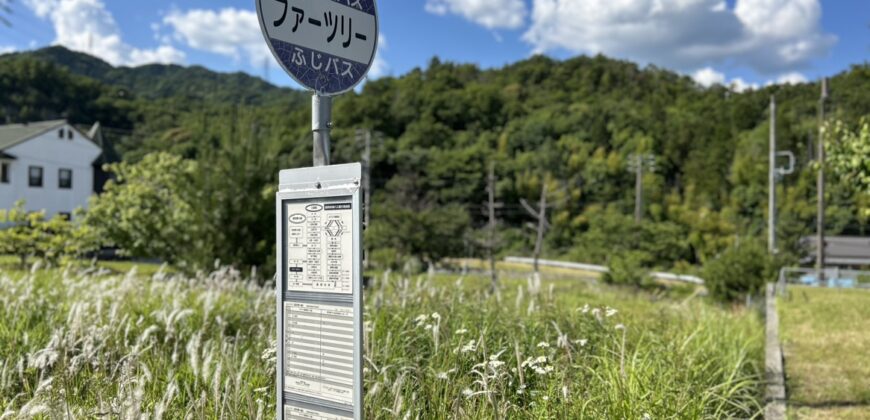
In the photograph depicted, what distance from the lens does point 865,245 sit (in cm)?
4631

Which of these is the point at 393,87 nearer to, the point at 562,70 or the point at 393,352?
the point at 562,70

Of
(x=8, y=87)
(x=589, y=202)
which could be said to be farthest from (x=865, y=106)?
(x=8, y=87)

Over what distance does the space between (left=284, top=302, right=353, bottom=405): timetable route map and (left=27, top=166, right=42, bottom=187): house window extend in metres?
40.8

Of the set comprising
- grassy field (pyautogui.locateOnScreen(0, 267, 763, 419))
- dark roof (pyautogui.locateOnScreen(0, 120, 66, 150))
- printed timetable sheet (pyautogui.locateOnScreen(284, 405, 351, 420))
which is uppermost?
dark roof (pyautogui.locateOnScreen(0, 120, 66, 150))

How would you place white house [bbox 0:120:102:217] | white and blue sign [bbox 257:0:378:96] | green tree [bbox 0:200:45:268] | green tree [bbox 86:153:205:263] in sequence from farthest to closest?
white house [bbox 0:120:102:217]
green tree [bbox 0:200:45:268]
green tree [bbox 86:153:205:263]
white and blue sign [bbox 257:0:378:96]

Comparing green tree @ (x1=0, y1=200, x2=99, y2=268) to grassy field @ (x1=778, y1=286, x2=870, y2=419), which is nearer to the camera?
grassy field @ (x1=778, y1=286, x2=870, y2=419)

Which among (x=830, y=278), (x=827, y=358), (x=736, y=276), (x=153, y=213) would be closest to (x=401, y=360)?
(x=827, y=358)

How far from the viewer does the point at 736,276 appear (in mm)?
17766

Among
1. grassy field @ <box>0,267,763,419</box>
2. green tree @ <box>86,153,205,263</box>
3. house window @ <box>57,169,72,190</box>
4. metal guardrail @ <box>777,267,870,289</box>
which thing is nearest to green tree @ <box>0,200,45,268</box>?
green tree @ <box>86,153,205,263</box>

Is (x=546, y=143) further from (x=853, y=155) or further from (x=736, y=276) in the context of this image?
(x=853, y=155)

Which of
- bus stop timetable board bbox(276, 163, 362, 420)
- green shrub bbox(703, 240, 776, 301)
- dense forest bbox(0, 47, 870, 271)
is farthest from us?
dense forest bbox(0, 47, 870, 271)

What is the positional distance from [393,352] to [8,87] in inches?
2647

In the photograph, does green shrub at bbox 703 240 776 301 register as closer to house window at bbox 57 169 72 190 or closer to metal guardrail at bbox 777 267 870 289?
metal guardrail at bbox 777 267 870 289

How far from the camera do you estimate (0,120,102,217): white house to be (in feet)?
117
